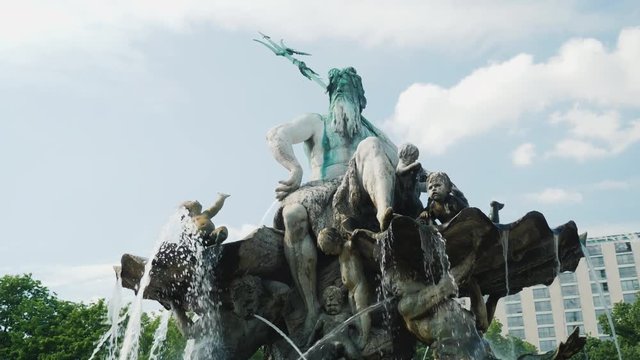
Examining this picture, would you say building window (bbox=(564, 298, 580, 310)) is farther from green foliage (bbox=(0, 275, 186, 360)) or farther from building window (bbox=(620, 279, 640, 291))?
green foliage (bbox=(0, 275, 186, 360))

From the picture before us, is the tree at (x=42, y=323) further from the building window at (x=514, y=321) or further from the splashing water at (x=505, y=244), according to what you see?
the building window at (x=514, y=321)

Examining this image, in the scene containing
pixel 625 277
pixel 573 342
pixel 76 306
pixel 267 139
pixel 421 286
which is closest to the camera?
pixel 573 342

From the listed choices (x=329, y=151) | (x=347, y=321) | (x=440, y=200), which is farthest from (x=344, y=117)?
(x=347, y=321)

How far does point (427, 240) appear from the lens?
21.3ft

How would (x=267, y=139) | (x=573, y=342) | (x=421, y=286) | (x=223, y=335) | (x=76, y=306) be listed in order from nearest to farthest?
(x=573, y=342), (x=421, y=286), (x=223, y=335), (x=267, y=139), (x=76, y=306)

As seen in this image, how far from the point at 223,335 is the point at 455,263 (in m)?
2.49

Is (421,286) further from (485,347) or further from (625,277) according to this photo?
(625,277)

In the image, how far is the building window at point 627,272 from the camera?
306 ft

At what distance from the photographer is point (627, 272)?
307 ft

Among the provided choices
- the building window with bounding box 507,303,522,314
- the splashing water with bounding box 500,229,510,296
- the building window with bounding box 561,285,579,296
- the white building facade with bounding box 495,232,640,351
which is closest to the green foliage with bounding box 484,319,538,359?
the splashing water with bounding box 500,229,510,296

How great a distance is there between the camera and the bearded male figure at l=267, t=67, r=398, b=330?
284 inches

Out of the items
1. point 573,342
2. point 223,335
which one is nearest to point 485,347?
point 573,342

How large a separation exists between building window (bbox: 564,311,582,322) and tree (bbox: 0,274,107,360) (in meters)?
76.8

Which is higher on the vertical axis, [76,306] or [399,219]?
[76,306]
